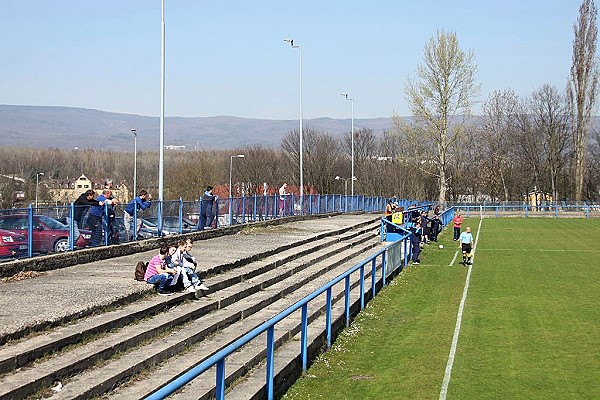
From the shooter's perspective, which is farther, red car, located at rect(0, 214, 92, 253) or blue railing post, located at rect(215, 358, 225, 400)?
red car, located at rect(0, 214, 92, 253)

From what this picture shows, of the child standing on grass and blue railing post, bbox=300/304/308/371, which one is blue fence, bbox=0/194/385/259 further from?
the child standing on grass

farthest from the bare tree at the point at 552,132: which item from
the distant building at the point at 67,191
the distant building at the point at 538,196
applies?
the distant building at the point at 67,191

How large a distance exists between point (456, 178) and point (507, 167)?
6869 mm

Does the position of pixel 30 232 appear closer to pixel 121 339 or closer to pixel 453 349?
pixel 121 339

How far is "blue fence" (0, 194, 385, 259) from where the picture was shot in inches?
595

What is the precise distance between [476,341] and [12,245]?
879 cm

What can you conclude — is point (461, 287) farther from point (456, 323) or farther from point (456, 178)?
point (456, 178)

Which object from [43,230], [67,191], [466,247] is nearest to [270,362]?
[43,230]

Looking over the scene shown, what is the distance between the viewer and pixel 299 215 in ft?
130

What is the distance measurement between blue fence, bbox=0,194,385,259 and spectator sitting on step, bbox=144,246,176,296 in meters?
3.02

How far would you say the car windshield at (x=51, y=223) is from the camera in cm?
1592

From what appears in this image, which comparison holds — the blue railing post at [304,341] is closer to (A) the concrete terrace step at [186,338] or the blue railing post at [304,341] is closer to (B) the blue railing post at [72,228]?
(A) the concrete terrace step at [186,338]

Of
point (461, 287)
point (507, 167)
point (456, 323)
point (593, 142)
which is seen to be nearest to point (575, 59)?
point (507, 167)

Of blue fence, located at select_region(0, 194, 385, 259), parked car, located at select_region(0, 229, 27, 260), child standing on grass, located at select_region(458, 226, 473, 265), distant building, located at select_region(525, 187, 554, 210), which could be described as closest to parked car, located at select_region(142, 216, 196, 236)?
blue fence, located at select_region(0, 194, 385, 259)
